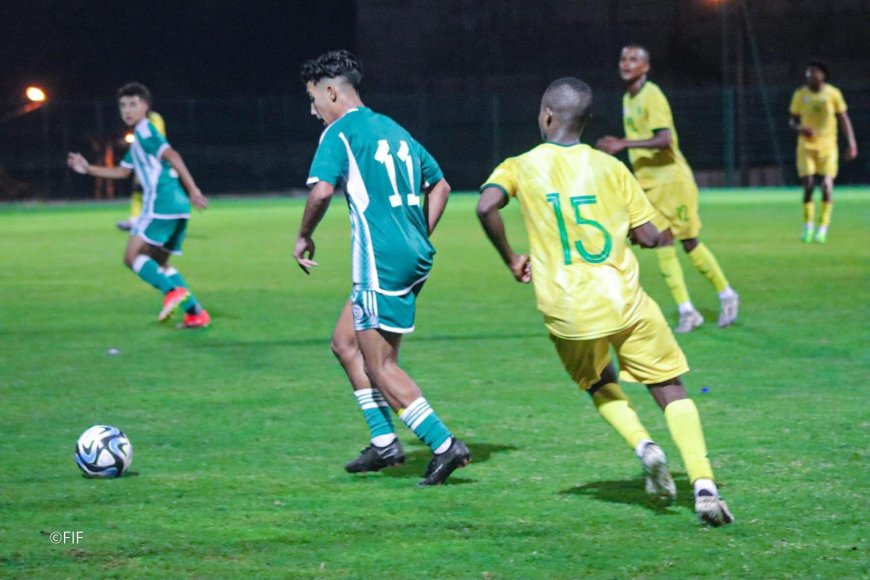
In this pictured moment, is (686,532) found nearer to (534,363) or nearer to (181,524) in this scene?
(181,524)

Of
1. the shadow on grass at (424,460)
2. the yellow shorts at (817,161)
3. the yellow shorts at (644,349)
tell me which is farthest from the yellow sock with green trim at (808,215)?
the yellow shorts at (644,349)

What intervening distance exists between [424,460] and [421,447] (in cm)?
33

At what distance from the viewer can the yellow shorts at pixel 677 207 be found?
36.3ft

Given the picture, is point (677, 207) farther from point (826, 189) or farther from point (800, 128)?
point (800, 128)

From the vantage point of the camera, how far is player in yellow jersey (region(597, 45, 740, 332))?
10930 mm

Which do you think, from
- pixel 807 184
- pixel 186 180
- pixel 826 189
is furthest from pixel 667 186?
pixel 807 184

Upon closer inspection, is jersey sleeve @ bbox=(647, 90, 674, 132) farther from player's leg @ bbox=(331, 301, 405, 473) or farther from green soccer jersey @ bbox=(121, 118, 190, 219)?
player's leg @ bbox=(331, 301, 405, 473)

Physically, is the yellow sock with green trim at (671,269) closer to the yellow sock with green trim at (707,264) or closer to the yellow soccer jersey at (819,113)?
the yellow sock with green trim at (707,264)

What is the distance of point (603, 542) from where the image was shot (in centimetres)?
516

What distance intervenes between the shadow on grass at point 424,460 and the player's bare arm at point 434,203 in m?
1.13

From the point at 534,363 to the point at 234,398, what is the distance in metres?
2.30

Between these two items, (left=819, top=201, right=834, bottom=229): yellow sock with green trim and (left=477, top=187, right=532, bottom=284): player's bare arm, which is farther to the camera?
(left=819, top=201, right=834, bottom=229): yellow sock with green trim

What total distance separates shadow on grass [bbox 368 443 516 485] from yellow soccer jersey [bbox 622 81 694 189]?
450cm

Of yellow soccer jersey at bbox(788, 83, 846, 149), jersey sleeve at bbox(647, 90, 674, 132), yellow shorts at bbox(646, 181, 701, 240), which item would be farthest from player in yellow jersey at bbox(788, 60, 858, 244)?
jersey sleeve at bbox(647, 90, 674, 132)
